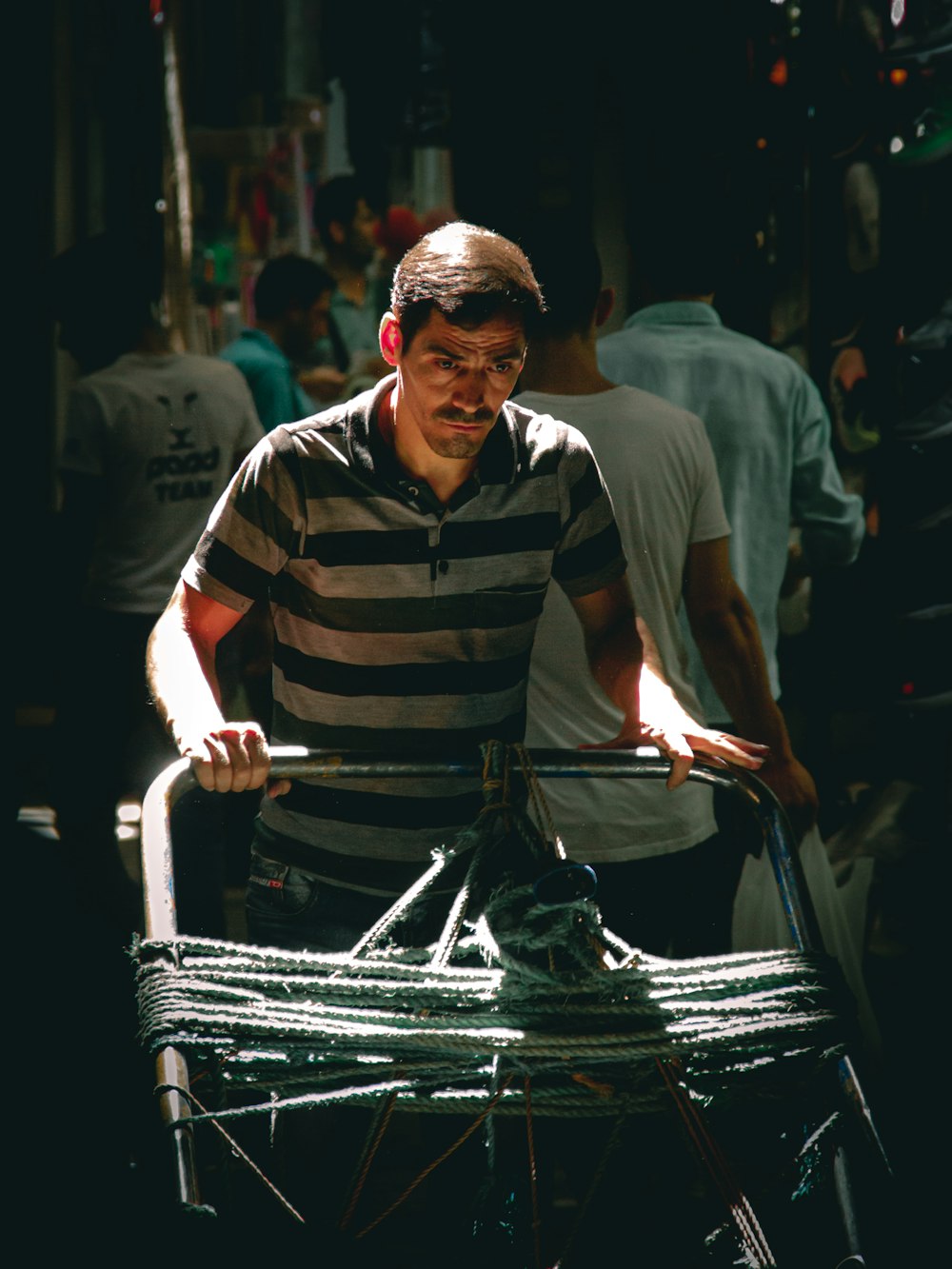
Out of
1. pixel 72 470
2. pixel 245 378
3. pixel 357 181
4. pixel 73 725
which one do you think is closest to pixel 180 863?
pixel 73 725

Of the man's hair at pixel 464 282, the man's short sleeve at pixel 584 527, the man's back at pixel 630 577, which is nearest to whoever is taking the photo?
the man's hair at pixel 464 282

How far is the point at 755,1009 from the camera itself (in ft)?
6.05

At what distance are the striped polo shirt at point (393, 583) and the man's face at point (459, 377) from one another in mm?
122

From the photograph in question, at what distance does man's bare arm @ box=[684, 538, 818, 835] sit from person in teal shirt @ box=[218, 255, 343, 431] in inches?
57.1

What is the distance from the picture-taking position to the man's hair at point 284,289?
168 inches

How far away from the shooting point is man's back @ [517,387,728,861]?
113 inches

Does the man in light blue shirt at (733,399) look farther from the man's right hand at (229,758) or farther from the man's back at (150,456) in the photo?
the man's right hand at (229,758)

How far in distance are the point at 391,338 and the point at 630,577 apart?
0.88m

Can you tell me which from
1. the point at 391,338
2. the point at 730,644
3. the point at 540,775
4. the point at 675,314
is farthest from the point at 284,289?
the point at 540,775

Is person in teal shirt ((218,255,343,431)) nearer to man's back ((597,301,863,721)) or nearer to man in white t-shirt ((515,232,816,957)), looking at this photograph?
man's back ((597,301,863,721))

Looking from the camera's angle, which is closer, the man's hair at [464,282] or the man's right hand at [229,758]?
the man's right hand at [229,758]

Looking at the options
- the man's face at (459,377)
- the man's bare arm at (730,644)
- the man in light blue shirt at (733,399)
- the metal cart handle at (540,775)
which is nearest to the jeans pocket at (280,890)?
the metal cart handle at (540,775)

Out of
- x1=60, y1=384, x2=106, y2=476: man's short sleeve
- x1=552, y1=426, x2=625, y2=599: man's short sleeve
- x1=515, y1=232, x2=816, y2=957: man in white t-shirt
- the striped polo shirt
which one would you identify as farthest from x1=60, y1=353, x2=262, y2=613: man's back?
x1=552, y1=426, x2=625, y2=599: man's short sleeve

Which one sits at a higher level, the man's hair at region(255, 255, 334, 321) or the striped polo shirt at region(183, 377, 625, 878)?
the man's hair at region(255, 255, 334, 321)
